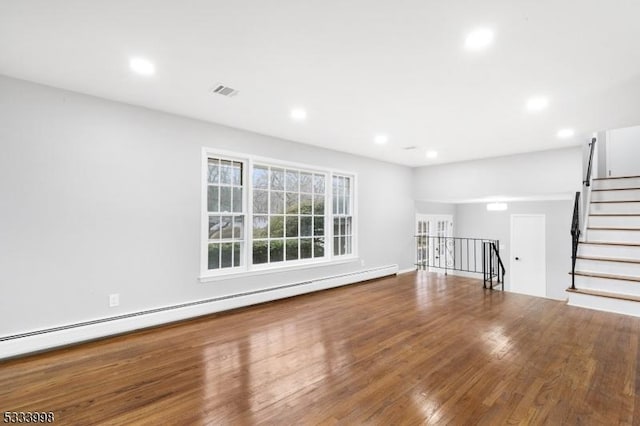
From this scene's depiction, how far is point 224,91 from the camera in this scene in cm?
329

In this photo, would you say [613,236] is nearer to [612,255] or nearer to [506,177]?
[612,255]

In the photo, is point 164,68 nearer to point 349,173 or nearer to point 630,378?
point 349,173

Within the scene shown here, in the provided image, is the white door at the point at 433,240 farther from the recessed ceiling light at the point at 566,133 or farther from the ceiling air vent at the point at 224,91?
the ceiling air vent at the point at 224,91

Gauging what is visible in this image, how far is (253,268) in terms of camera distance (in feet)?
15.4

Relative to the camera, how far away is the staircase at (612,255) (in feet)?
13.2

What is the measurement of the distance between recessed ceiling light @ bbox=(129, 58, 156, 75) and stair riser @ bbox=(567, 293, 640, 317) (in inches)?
238

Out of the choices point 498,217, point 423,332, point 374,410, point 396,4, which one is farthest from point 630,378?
point 498,217

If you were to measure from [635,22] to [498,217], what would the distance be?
772 centimetres

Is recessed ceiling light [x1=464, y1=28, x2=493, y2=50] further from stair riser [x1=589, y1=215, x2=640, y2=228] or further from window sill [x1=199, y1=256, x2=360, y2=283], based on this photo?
stair riser [x1=589, y1=215, x2=640, y2=228]

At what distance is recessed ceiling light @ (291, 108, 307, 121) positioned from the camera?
383 cm

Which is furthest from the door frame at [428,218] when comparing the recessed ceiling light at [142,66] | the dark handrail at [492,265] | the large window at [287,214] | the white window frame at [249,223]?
the recessed ceiling light at [142,66]

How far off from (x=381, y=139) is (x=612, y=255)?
3.91m

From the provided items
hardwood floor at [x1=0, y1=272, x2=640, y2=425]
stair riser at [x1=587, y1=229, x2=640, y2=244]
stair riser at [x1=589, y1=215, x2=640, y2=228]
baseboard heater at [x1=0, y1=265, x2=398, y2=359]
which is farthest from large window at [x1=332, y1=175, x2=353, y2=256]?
stair riser at [x1=589, y1=215, x2=640, y2=228]

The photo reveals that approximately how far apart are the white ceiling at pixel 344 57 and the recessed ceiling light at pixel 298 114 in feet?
0.35
